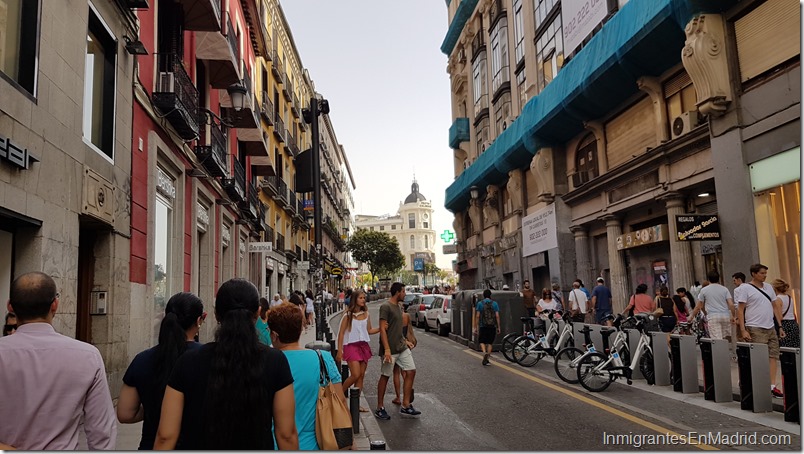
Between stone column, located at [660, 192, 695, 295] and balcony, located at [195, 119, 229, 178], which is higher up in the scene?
balcony, located at [195, 119, 229, 178]

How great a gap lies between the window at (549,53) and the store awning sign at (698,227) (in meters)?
10.6

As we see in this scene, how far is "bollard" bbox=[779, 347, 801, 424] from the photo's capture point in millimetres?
6715

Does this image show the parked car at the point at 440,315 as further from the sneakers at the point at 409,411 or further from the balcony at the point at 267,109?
the sneakers at the point at 409,411

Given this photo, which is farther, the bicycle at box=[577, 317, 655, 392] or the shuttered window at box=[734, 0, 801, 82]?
the shuttered window at box=[734, 0, 801, 82]

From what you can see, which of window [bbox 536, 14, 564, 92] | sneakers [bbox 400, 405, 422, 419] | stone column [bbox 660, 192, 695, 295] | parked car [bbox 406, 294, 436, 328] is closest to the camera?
sneakers [bbox 400, 405, 422, 419]

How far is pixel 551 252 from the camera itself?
77.8 ft

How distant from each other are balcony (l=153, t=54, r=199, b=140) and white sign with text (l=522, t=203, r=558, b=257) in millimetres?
14690

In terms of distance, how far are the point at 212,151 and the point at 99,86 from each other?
594cm

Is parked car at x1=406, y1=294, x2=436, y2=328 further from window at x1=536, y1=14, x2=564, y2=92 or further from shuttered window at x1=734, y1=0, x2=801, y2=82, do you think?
shuttered window at x1=734, y1=0, x2=801, y2=82

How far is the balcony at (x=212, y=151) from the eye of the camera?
14547 mm

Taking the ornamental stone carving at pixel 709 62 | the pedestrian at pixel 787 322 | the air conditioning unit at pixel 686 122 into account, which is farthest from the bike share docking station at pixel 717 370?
the air conditioning unit at pixel 686 122

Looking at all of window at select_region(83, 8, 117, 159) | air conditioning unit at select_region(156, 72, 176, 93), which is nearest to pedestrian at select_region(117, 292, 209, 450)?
window at select_region(83, 8, 117, 159)

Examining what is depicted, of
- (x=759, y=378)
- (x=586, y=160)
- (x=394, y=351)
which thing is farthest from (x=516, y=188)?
(x=759, y=378)

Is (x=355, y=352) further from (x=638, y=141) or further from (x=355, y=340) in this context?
(x=638, y=141)
